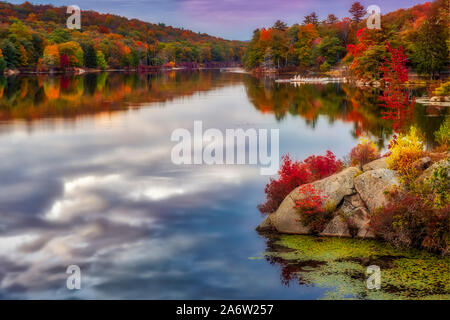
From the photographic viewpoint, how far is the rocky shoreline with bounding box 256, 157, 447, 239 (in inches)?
417

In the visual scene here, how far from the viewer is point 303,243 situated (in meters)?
10.2

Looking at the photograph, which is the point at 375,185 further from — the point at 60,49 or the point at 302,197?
the point at 60,49

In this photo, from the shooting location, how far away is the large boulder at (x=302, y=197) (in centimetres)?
1081

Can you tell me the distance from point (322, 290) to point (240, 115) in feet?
76.9

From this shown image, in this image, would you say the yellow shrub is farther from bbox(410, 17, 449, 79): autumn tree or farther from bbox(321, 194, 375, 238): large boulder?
bbox(410, 17, 449, 79): autumn tree

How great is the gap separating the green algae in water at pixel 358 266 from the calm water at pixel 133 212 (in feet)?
1.21

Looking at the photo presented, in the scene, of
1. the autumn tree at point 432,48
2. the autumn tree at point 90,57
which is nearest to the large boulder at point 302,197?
the autumn tree at point 432,48

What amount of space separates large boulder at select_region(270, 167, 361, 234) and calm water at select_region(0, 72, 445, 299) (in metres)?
0.64

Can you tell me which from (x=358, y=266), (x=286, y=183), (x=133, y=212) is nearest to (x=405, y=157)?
(x=286, y=183)

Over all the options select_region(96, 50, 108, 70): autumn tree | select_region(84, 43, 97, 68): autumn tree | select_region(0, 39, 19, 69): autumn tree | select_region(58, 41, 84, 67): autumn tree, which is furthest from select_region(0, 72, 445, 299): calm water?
select_region(96, 50, 108, 70): autumn tree

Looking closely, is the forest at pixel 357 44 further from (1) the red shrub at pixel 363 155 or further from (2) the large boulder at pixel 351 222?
(2) the large boulder at pixel 351 222

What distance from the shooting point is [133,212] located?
12258 mm

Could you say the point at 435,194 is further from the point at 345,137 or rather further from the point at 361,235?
the point at 345,137
